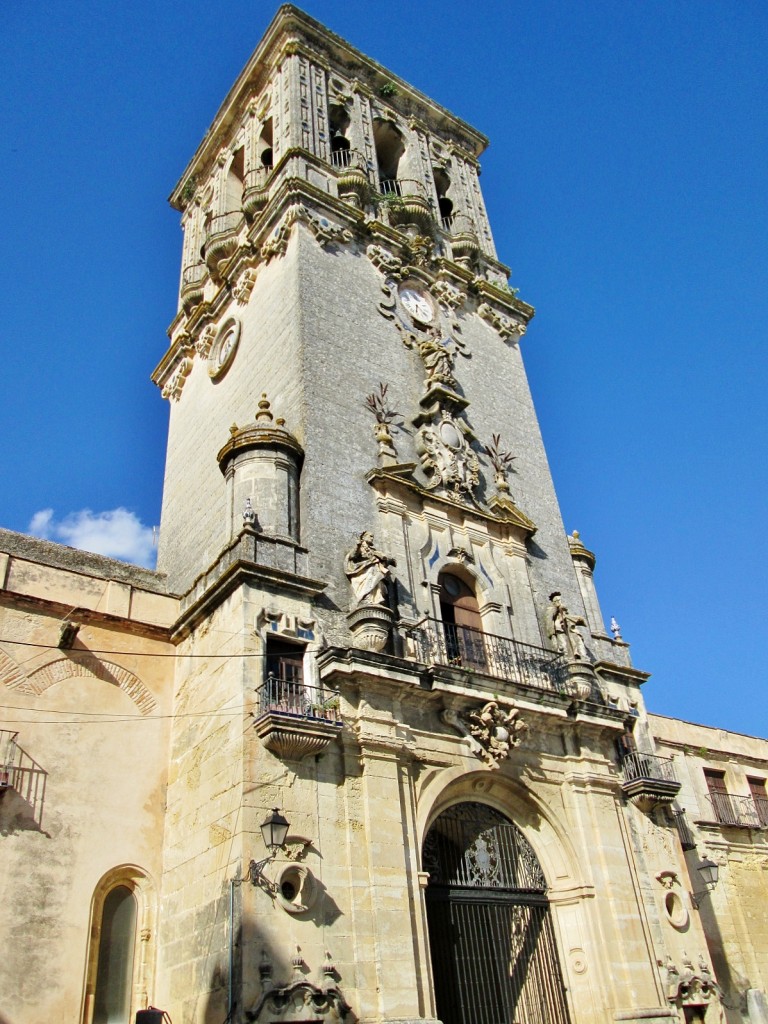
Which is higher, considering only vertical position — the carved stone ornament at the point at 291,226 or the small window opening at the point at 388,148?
the small window opening at the point at 388,148

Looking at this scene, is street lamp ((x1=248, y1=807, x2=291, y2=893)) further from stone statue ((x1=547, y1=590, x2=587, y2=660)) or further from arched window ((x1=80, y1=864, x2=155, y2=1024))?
stone statue ((x1=547, y1=590, x2=587, y2=660))

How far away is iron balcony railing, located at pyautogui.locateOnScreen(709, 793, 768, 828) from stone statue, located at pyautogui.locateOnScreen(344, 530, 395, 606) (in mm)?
12314

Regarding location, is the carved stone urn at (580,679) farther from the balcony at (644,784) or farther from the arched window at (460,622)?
the arched window at (460,622)

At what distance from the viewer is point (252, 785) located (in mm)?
11562

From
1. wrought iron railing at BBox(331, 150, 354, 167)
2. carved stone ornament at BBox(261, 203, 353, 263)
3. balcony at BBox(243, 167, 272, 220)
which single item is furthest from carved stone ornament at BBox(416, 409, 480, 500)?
wrought iron railing at BBox(331, 150, 354, 167)

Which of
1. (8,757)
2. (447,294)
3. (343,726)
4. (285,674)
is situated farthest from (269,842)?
(447,294)

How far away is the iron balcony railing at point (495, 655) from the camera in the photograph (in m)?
14.8

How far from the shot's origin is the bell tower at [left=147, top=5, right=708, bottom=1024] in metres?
11.6

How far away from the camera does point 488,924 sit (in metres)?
13.5

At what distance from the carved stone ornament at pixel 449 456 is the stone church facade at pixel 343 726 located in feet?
0.25

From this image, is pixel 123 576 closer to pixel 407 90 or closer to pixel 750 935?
pixel 750 935

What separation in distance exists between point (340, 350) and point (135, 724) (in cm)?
800

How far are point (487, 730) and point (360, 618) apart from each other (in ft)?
8.78

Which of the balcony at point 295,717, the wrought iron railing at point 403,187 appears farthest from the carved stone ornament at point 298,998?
the wrought iron railing at point 403,187
